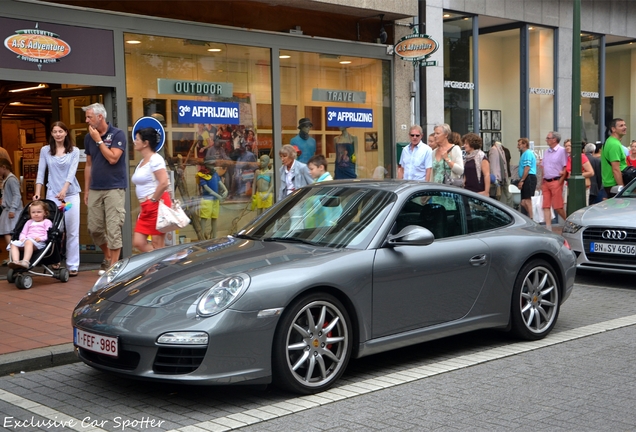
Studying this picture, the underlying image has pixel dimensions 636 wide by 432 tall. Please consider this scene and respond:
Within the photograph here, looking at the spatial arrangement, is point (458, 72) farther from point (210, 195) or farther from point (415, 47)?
point (210, 195)

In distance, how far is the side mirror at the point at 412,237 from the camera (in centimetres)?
574

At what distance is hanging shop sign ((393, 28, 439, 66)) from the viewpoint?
48.7ft

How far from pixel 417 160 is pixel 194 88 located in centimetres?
384

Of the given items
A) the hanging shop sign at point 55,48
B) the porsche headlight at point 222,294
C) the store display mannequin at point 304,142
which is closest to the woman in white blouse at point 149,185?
the hanging shop sign at point 55,48

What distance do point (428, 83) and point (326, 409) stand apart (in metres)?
11.8

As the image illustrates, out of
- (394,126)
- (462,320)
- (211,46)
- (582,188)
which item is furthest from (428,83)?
(462,320)

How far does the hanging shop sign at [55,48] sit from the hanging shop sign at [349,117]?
15.2ft

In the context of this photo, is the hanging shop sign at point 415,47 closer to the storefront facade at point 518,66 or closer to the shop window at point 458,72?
the storefront facade at point 518,66

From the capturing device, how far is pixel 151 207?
838 cm

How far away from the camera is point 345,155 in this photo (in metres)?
14.9

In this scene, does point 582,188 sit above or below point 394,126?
below

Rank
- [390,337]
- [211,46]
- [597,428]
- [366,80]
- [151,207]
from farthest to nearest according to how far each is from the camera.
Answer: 1. [366,80]
2. [211,46]
3. [151,207]
4. [390,337]
5. [597,428]

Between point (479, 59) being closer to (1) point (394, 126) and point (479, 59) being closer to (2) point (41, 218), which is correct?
(1) point (394, 126)

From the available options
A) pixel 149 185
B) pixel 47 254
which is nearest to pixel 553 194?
pixel 149 185
